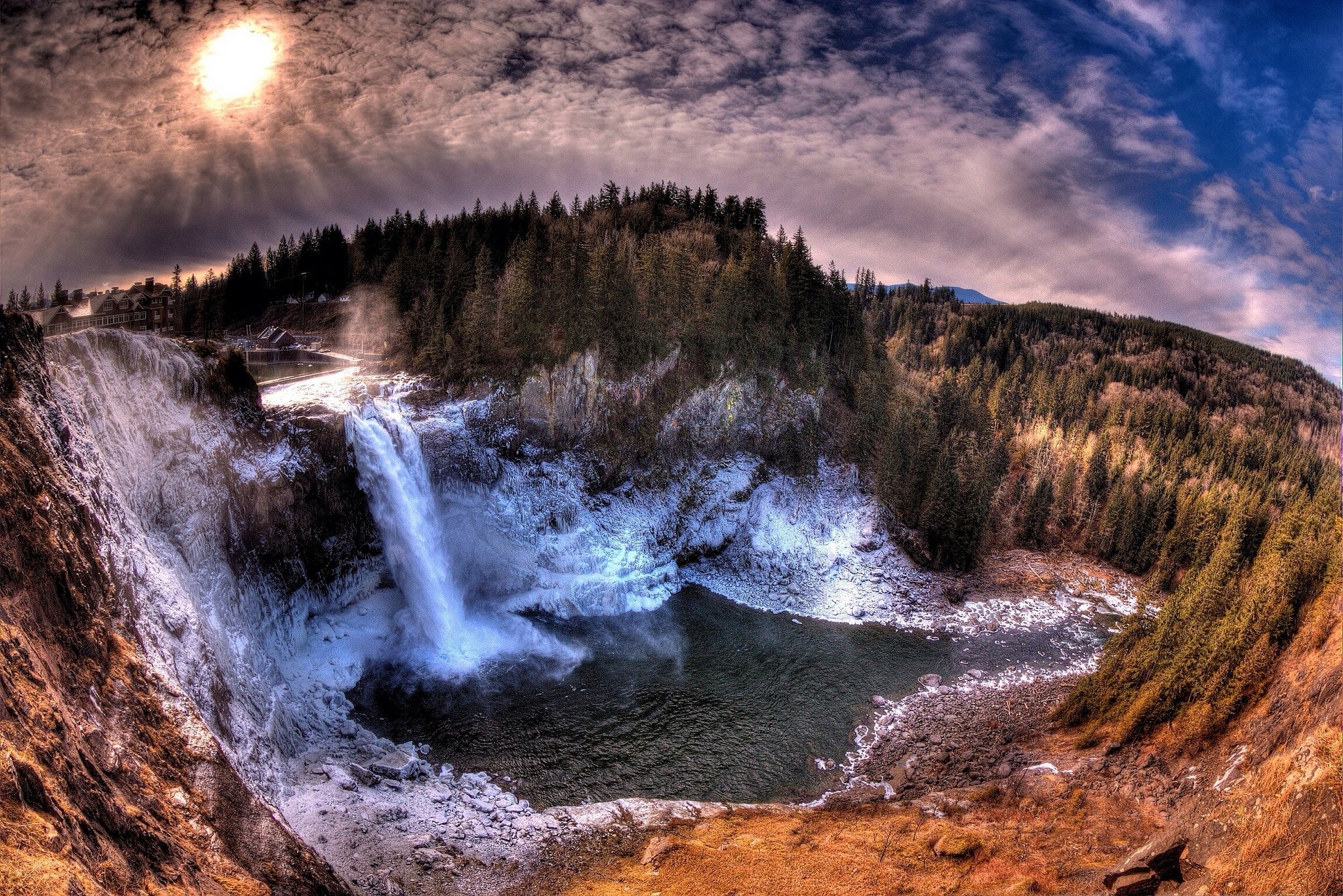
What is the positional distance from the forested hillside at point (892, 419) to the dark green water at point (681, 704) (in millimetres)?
8722

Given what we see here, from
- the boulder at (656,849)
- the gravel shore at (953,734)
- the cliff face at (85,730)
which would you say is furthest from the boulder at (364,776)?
the gravel shore at (953,734)

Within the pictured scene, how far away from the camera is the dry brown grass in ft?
52.3

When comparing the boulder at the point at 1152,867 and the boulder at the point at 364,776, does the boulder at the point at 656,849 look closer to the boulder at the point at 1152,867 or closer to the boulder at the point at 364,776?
the boulder at the point at 364,776

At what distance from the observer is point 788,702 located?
87.4 ft

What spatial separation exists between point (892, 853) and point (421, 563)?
80.0 ft

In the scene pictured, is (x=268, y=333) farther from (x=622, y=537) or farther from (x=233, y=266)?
(x=622, y=537)

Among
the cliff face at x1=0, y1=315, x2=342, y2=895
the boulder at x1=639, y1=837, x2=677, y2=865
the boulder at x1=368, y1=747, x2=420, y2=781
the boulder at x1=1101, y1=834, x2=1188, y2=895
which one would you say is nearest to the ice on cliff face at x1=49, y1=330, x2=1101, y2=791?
the cliff face at x1=0, y1=315, x2=342, y2=895

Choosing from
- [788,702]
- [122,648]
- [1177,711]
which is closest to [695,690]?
[788,702]

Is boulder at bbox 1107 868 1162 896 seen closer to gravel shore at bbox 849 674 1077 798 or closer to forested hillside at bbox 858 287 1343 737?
forested hillside at bbox 858 287 1343 737

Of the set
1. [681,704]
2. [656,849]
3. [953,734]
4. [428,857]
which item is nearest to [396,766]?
[428,857]

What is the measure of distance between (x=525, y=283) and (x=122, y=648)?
31.3m

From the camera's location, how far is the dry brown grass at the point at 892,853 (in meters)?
15.9

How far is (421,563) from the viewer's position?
102 ft

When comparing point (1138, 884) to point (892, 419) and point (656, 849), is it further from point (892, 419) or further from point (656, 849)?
point (892, 419)
